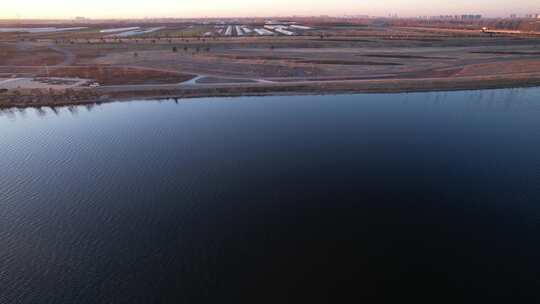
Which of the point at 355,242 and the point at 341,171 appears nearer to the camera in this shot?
the point at 355,242

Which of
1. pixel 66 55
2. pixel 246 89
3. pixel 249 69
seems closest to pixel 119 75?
pixel 249 69

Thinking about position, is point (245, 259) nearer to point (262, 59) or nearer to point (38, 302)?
point (38, 302)

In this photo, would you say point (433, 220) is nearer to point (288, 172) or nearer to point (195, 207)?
point (288, 172)

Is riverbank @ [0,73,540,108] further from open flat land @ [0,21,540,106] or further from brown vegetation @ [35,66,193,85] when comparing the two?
brown vegetation @ [35,66,193,85]

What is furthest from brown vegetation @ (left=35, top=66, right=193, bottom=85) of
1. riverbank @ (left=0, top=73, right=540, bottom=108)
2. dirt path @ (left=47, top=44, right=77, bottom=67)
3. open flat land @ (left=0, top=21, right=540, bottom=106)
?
dirt path @ (left=47, top=44, right=77, bottom=67)

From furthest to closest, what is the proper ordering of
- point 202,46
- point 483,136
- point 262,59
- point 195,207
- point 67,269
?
1. point 202,46
2. point 262,59
3. point 483,136
4. point 195,207
5. point 67,269

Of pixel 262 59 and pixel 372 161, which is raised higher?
pixel 262 59

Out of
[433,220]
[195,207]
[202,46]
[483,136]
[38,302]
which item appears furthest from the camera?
[202,46]

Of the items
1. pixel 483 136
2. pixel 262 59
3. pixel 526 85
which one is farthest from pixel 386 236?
pixel 262 59

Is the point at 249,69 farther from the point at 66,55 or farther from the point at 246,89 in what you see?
the point at 66,55
